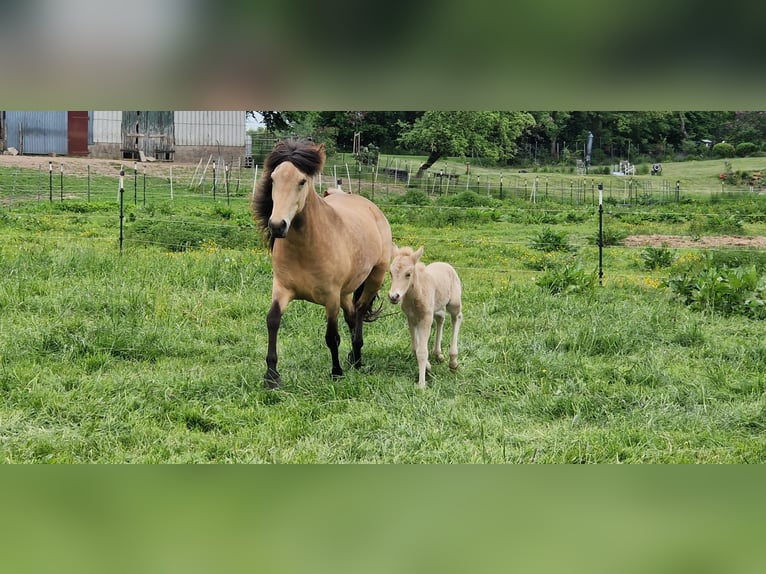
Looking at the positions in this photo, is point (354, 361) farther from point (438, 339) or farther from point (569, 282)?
point (569, 282)

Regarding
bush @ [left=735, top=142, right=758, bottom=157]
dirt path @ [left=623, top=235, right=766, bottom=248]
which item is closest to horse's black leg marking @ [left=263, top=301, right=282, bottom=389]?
bush @ [left=735, top=142, right=758, bottom=157]

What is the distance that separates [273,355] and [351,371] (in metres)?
0.72

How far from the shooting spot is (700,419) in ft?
14.9

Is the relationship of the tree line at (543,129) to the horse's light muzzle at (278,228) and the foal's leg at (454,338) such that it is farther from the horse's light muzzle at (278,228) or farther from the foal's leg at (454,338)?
the foal's leg at (454,338)

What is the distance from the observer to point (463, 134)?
6066 millimetres

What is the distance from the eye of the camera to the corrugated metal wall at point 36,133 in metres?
12.0

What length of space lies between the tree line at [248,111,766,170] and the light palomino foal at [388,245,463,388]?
0.86m

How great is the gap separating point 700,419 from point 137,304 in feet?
17.0

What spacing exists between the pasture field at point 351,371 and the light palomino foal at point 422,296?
10.7 inches

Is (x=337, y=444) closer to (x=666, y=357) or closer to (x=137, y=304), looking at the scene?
(x=666, y=357)

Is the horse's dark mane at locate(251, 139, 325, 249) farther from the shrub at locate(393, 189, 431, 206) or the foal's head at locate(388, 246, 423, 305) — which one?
the shrub at locate(393, 189, 431, 206)

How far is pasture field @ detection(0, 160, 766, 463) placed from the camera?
3758 millimetres

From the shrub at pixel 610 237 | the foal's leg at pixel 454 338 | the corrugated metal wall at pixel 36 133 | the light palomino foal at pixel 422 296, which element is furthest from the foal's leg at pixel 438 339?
the corrugated metal wall at pixel 36 133

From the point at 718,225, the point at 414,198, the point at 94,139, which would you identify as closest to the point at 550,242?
the point at 414,198
